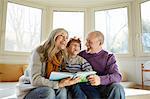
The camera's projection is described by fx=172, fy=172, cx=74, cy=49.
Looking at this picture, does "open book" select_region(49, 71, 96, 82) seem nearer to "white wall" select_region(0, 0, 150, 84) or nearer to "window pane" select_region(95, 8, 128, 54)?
"white wall" select_region(0, 0, 150, 84)

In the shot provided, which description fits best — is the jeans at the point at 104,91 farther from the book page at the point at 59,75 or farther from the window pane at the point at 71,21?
the window pane at the point at 71,21

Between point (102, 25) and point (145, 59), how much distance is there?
1.07 metres

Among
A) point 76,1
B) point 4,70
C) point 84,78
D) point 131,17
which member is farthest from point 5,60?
point 131,17

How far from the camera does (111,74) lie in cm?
135

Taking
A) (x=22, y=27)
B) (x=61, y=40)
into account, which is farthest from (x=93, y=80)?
(x=22, y=27)

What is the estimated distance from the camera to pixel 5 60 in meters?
3.03

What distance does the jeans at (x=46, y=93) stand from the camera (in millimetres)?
1114

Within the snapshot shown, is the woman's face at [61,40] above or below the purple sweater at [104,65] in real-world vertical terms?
above

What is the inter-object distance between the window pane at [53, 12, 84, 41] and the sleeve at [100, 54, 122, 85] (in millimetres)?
2158

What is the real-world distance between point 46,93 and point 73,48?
442 millimetres

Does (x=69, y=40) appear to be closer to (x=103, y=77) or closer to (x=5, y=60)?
(x=103, y=77)

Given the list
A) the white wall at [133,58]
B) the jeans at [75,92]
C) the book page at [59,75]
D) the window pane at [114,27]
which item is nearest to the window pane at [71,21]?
the window pane at [114,27]

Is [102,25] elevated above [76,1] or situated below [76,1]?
below

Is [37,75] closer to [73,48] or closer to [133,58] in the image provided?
[73,48]
